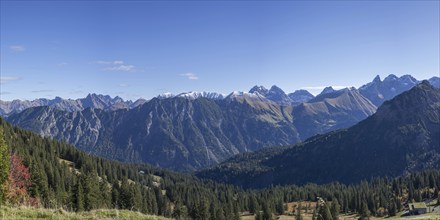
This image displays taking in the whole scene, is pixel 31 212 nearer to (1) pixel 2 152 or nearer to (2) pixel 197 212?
(1) pixel 2 152

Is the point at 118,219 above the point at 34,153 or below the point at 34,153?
below

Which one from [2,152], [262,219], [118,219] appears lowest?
[262,219]

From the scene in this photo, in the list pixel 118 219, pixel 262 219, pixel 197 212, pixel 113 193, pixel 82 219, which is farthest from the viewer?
pixel 262 219

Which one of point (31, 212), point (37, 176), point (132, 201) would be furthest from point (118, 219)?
point (132, 201)

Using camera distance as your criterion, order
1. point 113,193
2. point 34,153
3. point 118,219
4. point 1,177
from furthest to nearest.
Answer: point 34,153
point 113,193
point 1,177
point 118,219

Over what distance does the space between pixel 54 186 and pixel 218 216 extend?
6934cm

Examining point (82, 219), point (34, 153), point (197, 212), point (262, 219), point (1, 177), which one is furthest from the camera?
point (262, 219)

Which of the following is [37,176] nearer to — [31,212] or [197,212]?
[197,212]

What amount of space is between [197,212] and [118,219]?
146m

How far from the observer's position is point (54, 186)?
15250 centimetres

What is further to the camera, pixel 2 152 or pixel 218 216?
pixel 218 216

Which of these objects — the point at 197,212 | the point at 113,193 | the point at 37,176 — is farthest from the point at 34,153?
the point at 197,212

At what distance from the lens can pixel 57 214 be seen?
23719 millimetres

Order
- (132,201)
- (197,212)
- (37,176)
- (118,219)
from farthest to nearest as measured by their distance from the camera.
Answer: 1. (197,212)
2. (132,201)
3. (37,176)
4. (118,219)
